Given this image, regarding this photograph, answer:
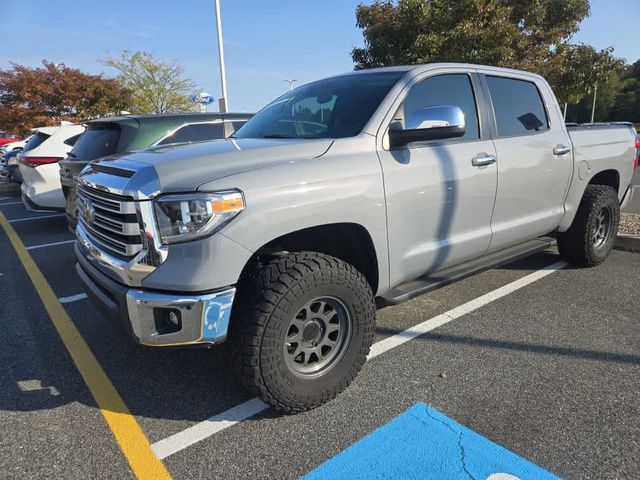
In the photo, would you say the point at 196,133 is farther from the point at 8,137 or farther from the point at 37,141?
the point at 8,137

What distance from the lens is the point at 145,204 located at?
2121 millimetres

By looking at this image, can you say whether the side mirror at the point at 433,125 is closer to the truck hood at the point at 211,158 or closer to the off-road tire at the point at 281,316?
the truck hood at the point at 211,158

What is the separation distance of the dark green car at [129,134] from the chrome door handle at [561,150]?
136 inches

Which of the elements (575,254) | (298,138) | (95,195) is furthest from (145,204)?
(575,254)

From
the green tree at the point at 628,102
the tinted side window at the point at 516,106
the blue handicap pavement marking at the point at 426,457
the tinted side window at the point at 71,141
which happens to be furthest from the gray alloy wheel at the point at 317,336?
the green tree at the point at 628,102

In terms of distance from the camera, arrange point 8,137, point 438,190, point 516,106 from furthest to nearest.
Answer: point 8,137 < point 516,106 < point 438,190

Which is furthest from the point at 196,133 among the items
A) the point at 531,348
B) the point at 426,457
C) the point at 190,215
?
the point at 426,457

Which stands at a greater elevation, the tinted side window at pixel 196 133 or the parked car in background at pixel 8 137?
the parked car in background at pixel 8 137

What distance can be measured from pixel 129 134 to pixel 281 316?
3.98 m

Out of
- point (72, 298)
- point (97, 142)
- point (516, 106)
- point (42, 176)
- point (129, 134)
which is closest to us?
point (516, 106)

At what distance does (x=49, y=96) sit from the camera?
69.6 feet

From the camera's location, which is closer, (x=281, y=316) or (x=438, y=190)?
(x=281, y=316)

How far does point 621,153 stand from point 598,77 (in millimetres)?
6266

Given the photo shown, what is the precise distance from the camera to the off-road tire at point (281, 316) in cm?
222
